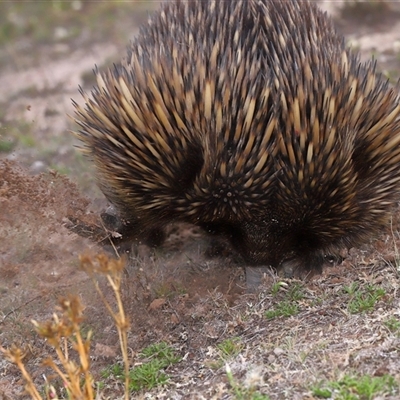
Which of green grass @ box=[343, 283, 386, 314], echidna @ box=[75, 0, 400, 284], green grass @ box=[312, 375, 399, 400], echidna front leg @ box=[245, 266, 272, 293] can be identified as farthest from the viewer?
echidna front leg @ box=[245, 266, 272, 293]

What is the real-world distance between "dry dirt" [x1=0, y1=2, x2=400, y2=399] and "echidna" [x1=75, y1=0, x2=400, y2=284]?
0.95ft

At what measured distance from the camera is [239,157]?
3312 mm

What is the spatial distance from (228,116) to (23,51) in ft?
21.5

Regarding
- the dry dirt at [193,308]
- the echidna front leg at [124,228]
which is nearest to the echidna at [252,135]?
the echidna front leg at [124,228]

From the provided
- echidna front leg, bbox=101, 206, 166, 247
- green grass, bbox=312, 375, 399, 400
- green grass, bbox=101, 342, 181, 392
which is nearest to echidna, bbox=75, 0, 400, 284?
echidna front leg, bbox=101, 206, 166, 247

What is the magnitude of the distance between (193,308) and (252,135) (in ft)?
4.06

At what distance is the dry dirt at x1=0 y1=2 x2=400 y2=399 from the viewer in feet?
10.5

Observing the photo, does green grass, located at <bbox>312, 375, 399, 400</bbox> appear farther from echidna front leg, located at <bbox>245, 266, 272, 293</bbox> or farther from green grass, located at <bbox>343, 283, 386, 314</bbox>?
echidna front leg, located at <bbox>245, 266, 272, 293</bbox>

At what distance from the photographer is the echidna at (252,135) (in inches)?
132

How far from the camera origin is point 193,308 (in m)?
4.00

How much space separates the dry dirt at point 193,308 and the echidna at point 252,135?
288 millimetres

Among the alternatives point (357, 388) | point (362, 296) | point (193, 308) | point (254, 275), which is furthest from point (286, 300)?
point (357, 388)

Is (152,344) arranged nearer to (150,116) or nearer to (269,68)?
(150,116)

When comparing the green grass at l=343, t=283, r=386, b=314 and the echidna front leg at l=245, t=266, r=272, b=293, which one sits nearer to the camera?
the green grass at l=343, t=283, r=386, b=314
